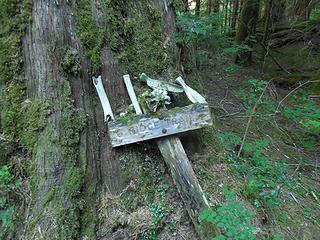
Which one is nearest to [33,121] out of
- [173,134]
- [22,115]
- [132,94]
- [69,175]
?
[22,115]

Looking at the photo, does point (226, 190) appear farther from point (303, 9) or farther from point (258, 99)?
point (303, 9)

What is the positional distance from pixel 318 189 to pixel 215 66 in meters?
5.13

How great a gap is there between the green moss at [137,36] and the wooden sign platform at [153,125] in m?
0.56

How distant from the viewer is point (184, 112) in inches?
105

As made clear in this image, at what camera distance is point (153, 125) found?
8.55 ft

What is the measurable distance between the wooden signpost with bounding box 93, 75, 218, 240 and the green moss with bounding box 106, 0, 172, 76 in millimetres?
363

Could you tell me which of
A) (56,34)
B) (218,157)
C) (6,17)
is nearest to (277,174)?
(218,157)

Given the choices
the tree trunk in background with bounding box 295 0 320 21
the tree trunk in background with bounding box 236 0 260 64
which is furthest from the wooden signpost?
the tree trunk in background with bounding box 295 0 320 21

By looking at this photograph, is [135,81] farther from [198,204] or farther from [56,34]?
[198,204]

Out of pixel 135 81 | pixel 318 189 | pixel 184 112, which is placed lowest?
pixel 318 189

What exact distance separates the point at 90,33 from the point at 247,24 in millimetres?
7092

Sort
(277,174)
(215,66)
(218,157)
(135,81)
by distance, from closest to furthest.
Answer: (135,81), (218,157), (277,174), (215,66)

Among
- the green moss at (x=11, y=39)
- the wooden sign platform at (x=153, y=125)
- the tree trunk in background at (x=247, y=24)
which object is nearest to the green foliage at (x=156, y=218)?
the wooden sign platform at (x=153, y=125)

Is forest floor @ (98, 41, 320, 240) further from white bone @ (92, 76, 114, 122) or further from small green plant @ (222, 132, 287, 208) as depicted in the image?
white bone @ (92, 76, 114, 122)
